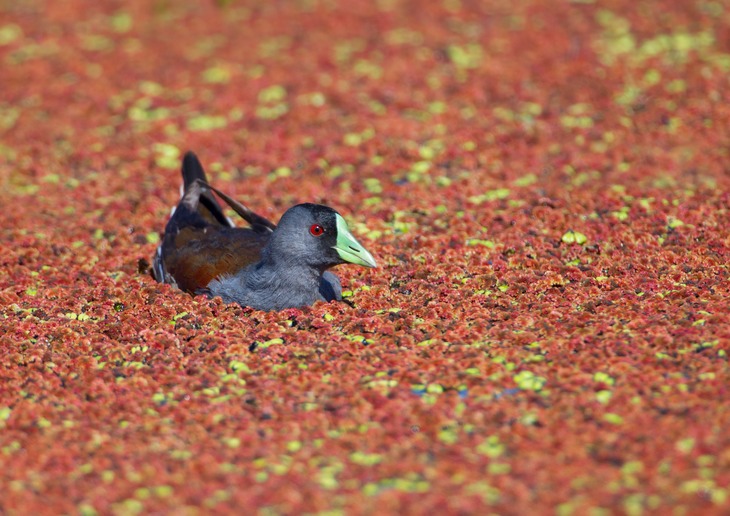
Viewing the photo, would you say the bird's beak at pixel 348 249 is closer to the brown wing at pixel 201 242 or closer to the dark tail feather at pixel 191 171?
the brown wing at pixel 201 242

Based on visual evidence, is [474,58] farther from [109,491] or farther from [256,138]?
[109,491]

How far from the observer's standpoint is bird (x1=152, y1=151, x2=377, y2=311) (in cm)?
834

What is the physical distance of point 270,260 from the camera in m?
8.45

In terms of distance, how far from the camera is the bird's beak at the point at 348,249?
8.33 meters

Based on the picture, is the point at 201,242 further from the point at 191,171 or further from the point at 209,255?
the point at 191,171

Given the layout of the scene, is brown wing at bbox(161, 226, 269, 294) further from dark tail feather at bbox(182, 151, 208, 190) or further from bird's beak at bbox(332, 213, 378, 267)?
dark tail feather at bbox(182, 151, 208, 190)

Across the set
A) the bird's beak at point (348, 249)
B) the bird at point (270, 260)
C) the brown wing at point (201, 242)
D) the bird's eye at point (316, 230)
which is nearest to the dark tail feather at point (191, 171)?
the brown wing at point (201, 242)

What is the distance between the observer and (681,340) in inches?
292

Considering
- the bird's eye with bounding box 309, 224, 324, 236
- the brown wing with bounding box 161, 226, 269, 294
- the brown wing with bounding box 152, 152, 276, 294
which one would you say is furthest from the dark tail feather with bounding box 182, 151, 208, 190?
the bird's eye with bounding box 309, 224, 324, 236

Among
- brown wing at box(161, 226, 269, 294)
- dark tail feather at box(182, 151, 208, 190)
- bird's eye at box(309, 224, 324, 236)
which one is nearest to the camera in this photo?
bird's eye at box(309, 224, 324, 236)

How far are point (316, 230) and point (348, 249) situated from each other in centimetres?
31

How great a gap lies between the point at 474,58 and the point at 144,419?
963 centimetres

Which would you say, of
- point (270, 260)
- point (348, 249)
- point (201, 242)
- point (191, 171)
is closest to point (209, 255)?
point (201, 242)

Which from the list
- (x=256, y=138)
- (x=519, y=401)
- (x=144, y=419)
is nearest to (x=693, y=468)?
(x=519, y=401)
